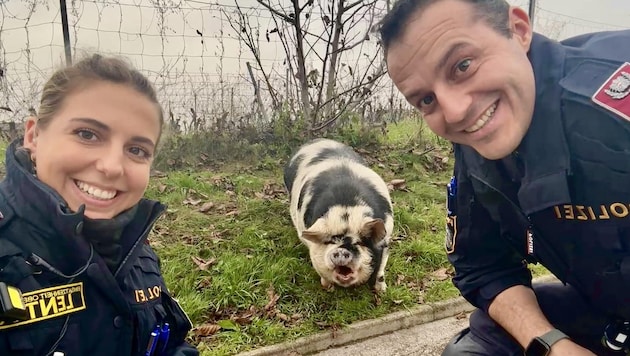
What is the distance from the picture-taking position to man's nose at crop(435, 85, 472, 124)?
177cm

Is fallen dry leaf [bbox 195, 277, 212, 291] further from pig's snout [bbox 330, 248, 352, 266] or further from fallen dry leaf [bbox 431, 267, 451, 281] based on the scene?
fallen dry leaf [bbox 431, 267, 451, 281]

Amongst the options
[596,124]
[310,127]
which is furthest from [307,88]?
[596,124]

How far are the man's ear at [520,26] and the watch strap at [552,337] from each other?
105 cm

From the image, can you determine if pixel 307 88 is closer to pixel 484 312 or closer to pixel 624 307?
pixel 484 312

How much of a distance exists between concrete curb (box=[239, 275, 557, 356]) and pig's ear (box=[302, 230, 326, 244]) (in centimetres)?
73

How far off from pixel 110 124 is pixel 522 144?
4.55 ft

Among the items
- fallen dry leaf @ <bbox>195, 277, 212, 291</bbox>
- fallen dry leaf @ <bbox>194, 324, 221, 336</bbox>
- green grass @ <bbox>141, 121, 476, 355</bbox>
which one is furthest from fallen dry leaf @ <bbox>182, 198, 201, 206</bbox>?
fallen dry leaf @ <bbox>194, 324, 221, 336</bbox>

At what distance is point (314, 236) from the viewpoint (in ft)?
14.0

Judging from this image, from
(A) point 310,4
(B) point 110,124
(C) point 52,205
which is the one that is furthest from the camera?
(A) point 310,4

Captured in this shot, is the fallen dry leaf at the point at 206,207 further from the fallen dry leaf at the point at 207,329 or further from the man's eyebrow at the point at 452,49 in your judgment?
the man's eyebrow at the point at 452,49

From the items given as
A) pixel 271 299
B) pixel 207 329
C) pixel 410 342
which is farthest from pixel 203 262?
pixel 410 342

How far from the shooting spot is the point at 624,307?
1.87 metres

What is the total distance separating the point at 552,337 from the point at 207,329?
2.32 metres

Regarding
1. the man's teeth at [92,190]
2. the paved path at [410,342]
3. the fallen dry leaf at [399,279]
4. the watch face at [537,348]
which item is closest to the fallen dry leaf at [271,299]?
the paved path at [410,342]
